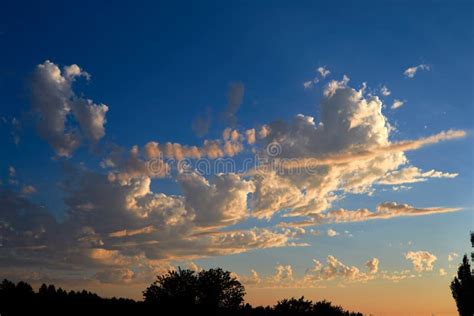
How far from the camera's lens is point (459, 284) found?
8356 cm

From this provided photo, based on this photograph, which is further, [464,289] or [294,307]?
[294,307]

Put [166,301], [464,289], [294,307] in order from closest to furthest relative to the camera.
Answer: [464,289], [166,301], [294,307]

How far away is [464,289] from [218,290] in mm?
58867

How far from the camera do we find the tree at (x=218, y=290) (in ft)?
397

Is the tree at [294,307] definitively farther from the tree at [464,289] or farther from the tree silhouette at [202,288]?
the tree at [464,289]

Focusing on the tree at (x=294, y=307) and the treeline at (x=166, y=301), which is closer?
the treeline at (x=166, y=301)

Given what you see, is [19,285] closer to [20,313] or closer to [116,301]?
[20,313]

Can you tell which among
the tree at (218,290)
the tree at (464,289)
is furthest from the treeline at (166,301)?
the tree at (464,289)

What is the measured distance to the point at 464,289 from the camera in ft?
269

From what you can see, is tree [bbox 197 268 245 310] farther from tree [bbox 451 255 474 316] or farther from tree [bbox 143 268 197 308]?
tree [bbox 451 255 474 316]

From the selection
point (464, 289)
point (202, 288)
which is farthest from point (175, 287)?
point (464, 289)

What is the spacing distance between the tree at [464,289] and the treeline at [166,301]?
146 feet

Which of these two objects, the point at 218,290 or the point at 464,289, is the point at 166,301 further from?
the point at 464,289

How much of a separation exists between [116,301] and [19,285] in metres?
21.6
